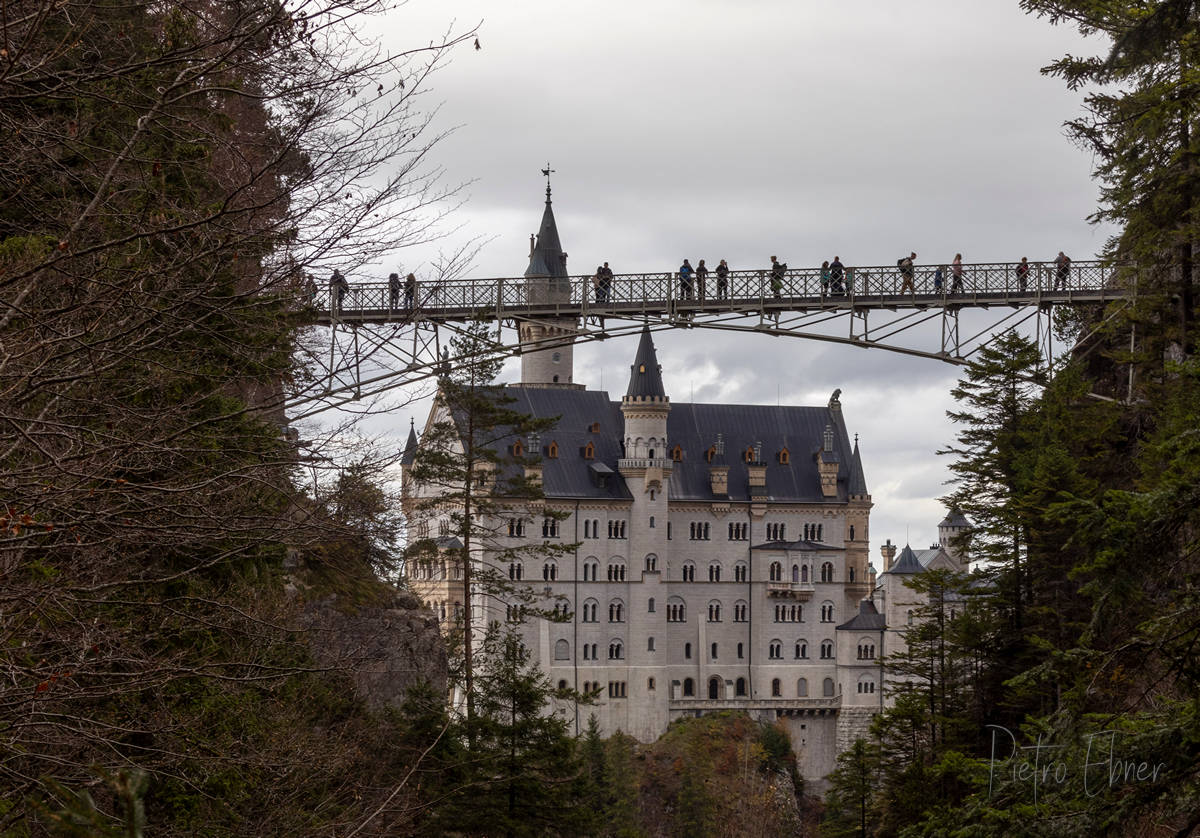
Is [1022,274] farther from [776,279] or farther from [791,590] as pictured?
[791,590]

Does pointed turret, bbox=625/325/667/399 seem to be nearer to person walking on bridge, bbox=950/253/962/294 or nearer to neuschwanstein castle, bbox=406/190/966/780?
neuschwanstein castle, bbox=406/190/966/780

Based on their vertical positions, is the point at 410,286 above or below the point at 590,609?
above

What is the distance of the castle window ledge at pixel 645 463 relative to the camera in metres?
106

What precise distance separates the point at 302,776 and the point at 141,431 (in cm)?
911

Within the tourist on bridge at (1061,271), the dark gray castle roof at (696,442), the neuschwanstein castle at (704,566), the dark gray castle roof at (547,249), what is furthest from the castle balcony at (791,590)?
the tourist on bridge at (1061,271)

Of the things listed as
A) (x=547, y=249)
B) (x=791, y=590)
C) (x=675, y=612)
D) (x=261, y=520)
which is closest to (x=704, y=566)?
(x=675, y=612)

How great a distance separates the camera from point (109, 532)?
1237 centimetres

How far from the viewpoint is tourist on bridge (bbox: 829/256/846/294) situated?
41.3m

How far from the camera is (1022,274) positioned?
140 ft

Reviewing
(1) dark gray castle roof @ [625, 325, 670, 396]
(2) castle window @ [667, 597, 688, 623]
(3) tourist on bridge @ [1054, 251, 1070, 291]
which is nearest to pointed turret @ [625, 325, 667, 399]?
(1) dark gray castle roof @ [625, 325, 670, 396]

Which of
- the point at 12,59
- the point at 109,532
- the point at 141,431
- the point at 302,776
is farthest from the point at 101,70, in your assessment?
the point at 302,776

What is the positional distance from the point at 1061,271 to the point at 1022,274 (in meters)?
1.18

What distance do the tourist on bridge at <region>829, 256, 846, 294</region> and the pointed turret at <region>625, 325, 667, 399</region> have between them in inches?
2578

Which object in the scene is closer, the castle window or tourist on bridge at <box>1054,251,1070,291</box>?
tourist on bridge at <box>1054,251,1070,291</box>
